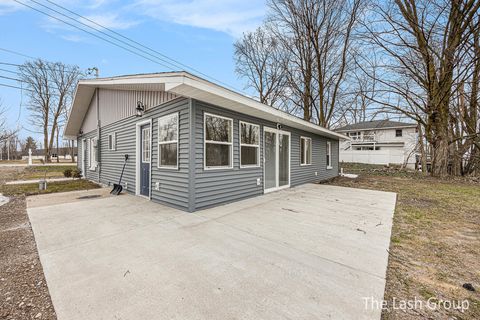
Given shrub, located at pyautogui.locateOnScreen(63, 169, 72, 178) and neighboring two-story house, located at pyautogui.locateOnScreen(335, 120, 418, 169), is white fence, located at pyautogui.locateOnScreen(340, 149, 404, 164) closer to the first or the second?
neighboring two-story house, located at pyautogui.locateOnScreen(335, 120, 418, 169)

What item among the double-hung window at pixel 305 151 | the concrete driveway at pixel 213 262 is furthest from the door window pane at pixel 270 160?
the concrete driveway at pixel 213 262

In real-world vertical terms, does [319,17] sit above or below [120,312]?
above

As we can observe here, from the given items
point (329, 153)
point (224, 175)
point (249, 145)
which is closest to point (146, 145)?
point (224, 175)

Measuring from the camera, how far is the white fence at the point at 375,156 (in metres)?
20.4

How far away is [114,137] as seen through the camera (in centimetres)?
752

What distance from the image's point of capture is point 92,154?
31.0 ft

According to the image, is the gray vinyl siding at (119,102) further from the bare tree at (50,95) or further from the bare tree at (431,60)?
the bare tree at (50,95)

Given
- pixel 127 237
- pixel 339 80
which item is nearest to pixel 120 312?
pixel 127 237

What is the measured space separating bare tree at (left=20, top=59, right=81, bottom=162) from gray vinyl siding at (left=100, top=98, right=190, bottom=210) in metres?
18.2

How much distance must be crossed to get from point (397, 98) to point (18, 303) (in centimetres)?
1478

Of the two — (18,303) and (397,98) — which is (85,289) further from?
(397,98)

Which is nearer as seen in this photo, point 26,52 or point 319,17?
point 26,52

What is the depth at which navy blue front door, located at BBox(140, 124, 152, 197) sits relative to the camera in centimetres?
574

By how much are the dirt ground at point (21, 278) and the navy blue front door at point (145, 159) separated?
248 cm
